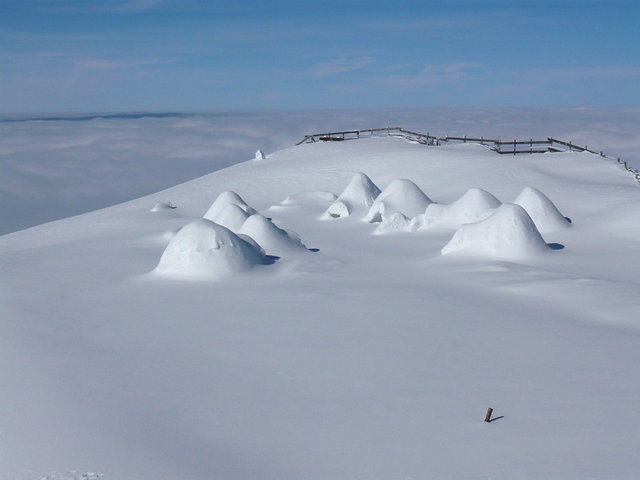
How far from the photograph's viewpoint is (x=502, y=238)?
26.0 meters

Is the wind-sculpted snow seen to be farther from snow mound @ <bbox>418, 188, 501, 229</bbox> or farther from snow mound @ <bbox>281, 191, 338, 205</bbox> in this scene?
snow mound @ <bbox>418, 188, 501, 229</bbox>

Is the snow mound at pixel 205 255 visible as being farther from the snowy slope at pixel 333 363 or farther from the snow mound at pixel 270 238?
the snow mound at pixel 270 238

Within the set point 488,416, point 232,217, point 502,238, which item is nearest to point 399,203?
point 232,217

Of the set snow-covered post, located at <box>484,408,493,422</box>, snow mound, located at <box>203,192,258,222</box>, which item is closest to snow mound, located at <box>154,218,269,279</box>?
snow mound, located at <box>203,192,258,222</box>

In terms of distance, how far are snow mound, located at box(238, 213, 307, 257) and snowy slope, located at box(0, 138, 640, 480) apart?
924mm

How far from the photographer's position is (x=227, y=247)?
24047 millimetres

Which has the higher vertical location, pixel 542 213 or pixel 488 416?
pixel 542 213

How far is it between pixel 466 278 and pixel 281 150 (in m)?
38.3

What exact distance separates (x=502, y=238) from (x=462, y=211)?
6165mm

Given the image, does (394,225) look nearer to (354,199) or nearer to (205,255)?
(354,199)

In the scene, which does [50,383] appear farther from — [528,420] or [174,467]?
[528,420]

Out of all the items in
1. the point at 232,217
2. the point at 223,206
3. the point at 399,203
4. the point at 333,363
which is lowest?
the point at 333,363

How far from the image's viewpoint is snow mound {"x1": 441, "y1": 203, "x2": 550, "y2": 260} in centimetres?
2578

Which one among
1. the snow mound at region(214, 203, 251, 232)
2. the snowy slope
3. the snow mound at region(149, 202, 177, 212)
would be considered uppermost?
the snow mound at region(214, 203, 251, 232)
